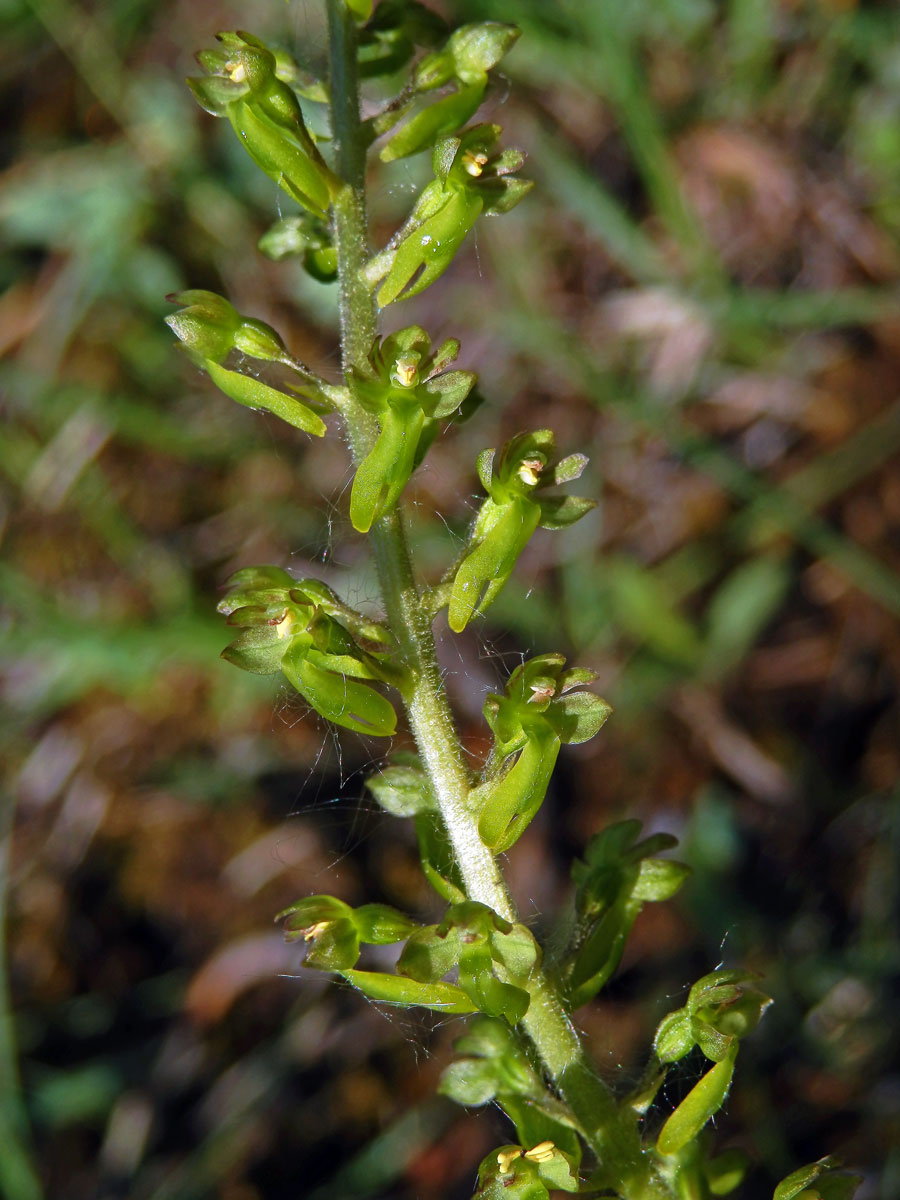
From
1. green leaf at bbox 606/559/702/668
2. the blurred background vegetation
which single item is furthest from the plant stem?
green leaf at bbox 606/559/702/668

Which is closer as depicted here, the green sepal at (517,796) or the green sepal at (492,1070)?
the green sepal at (517,796)

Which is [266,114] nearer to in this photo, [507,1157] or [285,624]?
[285,624]

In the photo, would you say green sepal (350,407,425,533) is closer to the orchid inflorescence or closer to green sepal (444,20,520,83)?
the orchid inflorescence

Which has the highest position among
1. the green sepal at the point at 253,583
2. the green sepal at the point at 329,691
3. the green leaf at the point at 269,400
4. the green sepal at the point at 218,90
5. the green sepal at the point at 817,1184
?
the green sepal at the point at 218,90

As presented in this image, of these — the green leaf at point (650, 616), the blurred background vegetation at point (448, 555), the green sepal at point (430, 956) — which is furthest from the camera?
the green leaf at point (650, 616)

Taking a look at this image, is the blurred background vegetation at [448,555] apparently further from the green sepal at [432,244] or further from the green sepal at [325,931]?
the green sepal at [432,244]

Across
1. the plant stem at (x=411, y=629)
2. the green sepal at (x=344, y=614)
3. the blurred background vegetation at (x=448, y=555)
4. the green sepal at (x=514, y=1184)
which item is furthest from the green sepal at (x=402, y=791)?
the blurred background vegetation at (x=448, y=555)
